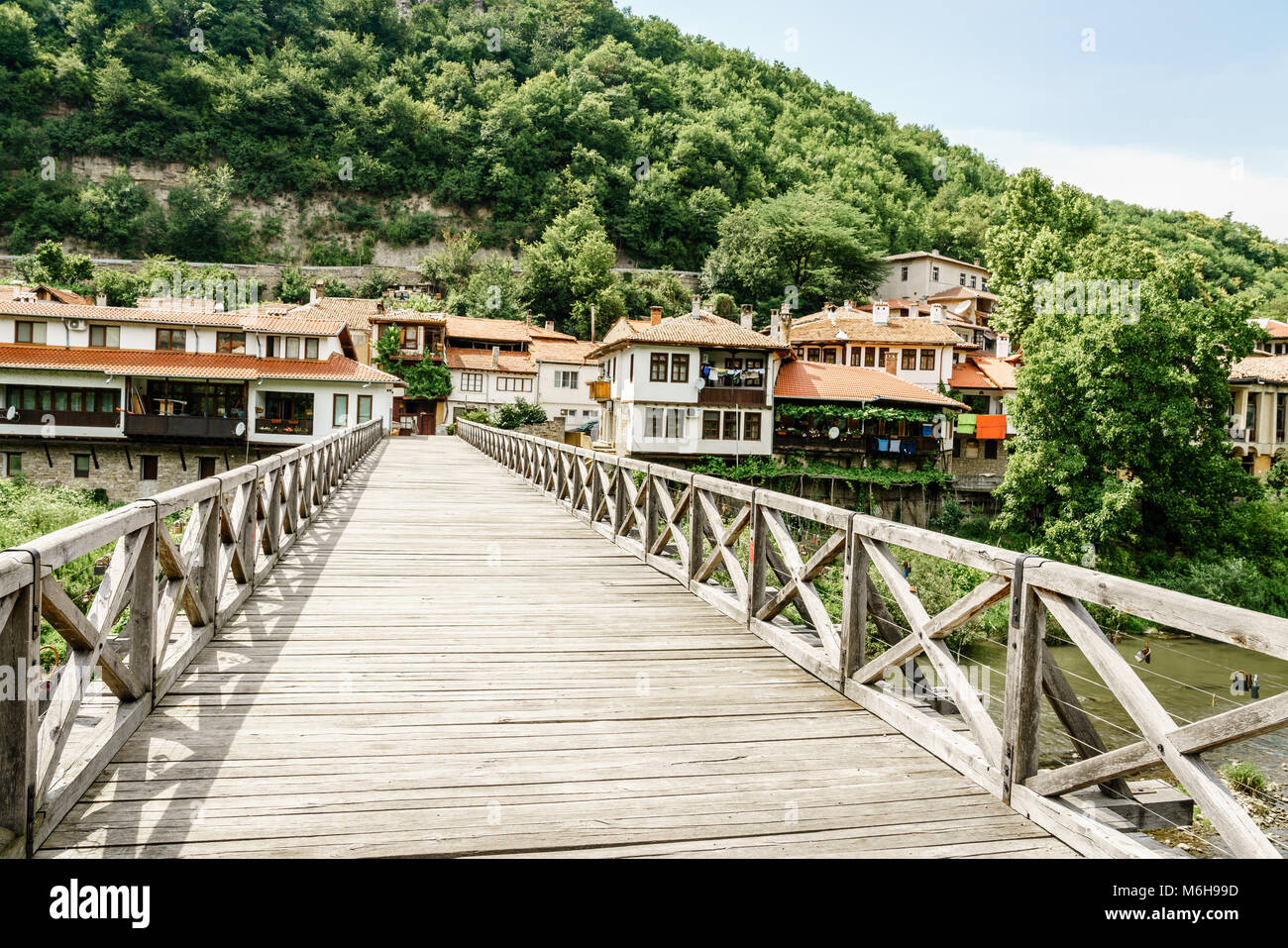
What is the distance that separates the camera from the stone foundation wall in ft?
115

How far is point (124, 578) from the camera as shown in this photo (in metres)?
3.54

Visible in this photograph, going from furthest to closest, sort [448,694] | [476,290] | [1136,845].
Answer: [476,290]
[448,694]
[1136,845]

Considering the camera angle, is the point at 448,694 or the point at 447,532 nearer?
the point at 448,694

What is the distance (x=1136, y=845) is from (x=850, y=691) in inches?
75.8

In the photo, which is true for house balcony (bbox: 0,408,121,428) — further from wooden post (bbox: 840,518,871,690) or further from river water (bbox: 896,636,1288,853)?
wooden post (bbox: 840,518,871,690)

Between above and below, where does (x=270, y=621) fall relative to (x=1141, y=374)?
below

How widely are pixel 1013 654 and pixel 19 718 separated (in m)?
3.56

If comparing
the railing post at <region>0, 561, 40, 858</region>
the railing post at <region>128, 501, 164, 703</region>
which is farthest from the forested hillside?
the railing post at <region>0, 561, 40, 858</region>

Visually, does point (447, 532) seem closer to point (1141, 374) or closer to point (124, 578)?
point (124, 578)

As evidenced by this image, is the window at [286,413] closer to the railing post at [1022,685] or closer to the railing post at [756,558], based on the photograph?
the railing post at [756,558]

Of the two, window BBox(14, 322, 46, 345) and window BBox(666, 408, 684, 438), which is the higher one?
window BBox(14, 322, 46, 345)

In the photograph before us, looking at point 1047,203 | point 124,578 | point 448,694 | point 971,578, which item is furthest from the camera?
point 1047,203

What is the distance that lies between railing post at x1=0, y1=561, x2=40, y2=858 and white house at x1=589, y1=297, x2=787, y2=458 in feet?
111

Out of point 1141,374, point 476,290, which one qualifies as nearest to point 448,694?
point 1141,374
